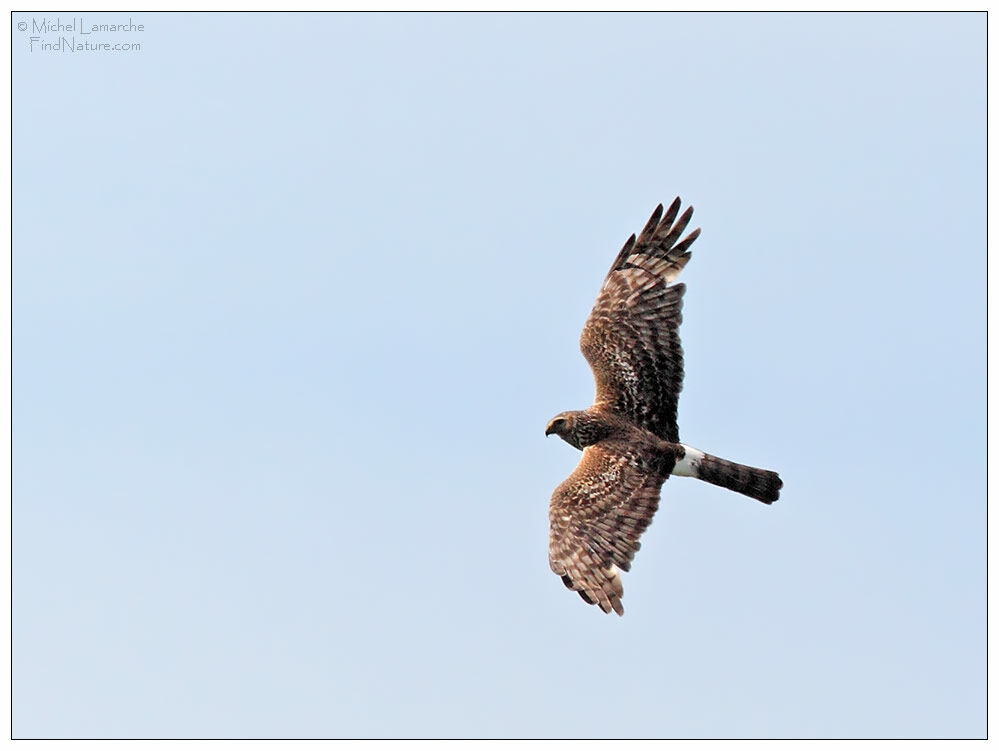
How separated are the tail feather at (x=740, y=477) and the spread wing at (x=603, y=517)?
46 centimetres

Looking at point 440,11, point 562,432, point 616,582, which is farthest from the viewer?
point 440,11

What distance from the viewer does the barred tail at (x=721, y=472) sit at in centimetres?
1977

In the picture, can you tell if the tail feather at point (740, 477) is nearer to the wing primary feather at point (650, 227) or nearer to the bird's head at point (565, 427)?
the bird's head at point (565, 427)

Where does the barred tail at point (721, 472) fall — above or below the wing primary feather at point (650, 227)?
below

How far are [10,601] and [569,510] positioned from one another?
25.5ft

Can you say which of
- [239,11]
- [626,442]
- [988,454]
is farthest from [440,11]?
[988,454]

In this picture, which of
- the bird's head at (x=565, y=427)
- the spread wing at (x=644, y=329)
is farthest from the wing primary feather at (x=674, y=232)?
the bird's head at (x=565, y=427)

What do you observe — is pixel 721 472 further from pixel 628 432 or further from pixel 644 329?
pixel 644 329

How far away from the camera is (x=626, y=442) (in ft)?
65.2

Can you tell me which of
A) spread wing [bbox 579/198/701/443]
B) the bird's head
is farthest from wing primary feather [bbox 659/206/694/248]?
the bird's head

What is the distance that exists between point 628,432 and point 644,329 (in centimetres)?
133

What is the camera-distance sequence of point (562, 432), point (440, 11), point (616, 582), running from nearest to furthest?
point (616, 582) < point (562, 432) < point (440, 11)

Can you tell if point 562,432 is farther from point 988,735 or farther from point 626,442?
point 988,735

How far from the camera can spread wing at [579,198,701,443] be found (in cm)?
2031
